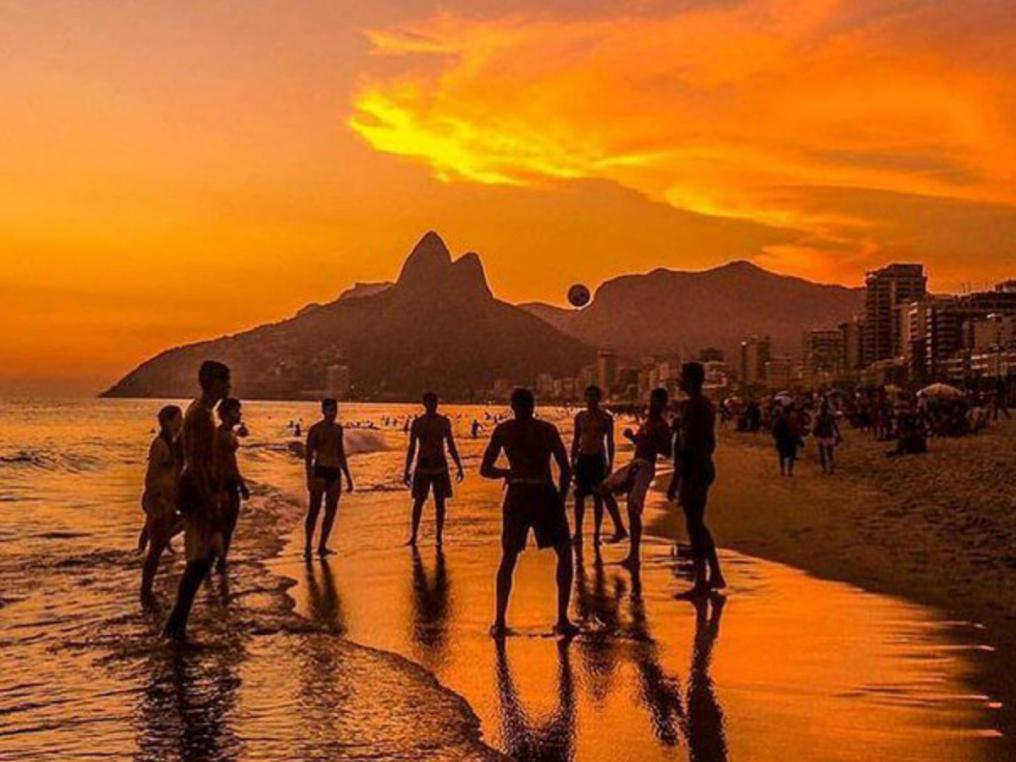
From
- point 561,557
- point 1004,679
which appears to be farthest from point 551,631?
point 1004,679

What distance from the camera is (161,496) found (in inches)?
437

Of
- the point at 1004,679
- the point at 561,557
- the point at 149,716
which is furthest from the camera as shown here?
the point at 561,557

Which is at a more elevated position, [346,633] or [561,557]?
[561,557]

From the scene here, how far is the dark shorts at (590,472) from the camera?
1362cm

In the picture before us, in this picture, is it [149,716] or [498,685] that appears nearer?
[149,716]

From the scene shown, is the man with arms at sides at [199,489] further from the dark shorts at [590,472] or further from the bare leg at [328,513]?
the dark shorts at [590,472]

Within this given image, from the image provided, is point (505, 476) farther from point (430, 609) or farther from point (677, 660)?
point (677, 660)

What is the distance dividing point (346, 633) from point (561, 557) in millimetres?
1861

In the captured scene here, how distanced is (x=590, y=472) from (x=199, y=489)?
598 cm

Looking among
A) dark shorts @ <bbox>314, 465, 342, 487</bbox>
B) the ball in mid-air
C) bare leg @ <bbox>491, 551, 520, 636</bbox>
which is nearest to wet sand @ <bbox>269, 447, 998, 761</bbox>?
bare leg @ <bbox>491, 551, 520, 636</bbox>

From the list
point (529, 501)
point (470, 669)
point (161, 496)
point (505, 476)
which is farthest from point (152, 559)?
point (470, 669)

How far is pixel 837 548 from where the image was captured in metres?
14.1

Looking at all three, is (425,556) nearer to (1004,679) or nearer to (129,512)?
(1004,679)

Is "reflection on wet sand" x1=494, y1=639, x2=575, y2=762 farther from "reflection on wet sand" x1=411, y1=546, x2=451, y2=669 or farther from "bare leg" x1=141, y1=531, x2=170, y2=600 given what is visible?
"bare leg" x1=141, y1=531, x2=170, y2=600
